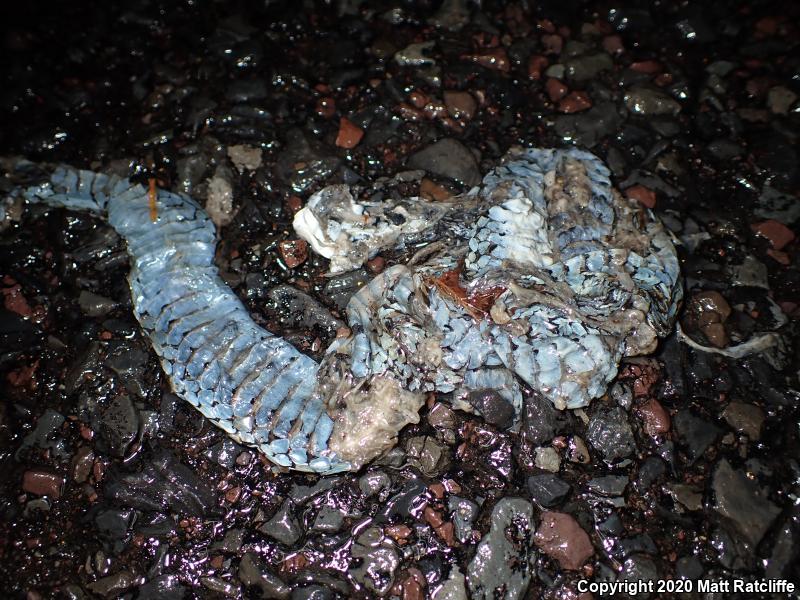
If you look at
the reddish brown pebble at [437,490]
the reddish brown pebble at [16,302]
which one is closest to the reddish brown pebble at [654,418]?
the reddish brown pebble at [437,490]

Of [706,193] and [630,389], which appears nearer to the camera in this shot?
[630,389]

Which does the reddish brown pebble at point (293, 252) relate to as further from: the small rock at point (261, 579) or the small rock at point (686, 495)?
the small rock at point (686, 495)

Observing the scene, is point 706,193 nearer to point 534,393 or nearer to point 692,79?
point 692,79

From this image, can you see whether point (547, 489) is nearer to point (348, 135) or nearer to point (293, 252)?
point (293, 252)

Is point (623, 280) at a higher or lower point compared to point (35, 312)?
higher

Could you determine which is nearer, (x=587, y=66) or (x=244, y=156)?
A: (x=244, y=156)

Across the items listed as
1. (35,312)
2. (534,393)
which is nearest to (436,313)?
(534,393)

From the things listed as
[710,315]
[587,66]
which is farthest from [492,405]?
[587,66]
